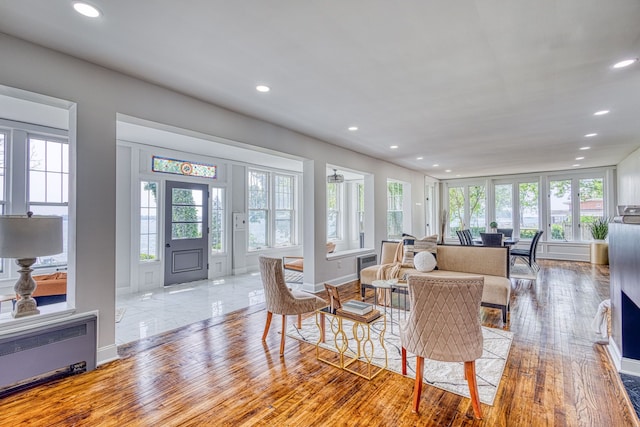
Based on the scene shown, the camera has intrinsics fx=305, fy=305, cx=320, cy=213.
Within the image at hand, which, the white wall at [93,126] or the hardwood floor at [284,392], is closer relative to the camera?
the hardwood floor at [284,392]

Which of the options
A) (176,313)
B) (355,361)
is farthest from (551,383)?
(176,313)

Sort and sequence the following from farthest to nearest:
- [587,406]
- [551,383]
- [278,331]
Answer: [278,331], [551,383], [587,406]

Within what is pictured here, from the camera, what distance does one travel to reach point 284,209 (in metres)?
8.64

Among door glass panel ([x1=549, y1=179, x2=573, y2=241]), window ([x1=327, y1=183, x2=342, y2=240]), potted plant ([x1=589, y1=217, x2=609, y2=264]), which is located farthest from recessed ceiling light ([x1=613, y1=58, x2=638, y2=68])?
door glass panel ([x1=549, y1=179, x2=573, y2=241])

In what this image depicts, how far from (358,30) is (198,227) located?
18.2 feet

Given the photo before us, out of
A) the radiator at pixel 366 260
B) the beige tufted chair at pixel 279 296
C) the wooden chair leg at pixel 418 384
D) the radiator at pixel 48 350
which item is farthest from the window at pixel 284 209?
the wooden chair leg at pixel 418 384

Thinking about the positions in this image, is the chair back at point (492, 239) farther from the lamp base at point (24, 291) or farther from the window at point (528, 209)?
the lamp base at point (24, 291)

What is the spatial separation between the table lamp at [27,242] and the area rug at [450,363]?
95.5 inches

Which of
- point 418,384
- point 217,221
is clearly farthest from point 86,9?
point 217,221

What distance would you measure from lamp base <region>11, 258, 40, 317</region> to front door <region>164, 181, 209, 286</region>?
3.59 metres

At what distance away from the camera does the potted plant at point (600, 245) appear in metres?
8.34

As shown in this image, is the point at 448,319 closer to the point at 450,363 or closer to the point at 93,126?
the point at 450,363

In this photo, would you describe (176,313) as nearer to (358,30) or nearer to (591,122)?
(358,30)

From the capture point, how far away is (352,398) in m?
2.32
